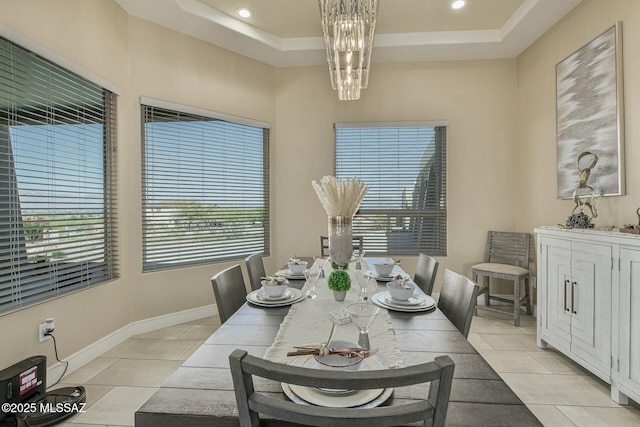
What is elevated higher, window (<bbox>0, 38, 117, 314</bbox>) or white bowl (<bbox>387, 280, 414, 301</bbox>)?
window (<bbox>0, 38, 117, 314</bbox>)

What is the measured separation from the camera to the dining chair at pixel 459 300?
1416mm

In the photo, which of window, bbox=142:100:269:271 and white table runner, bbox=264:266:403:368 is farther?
window, bbox=142:100:269:271

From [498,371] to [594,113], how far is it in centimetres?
220

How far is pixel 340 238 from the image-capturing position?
5.37ft

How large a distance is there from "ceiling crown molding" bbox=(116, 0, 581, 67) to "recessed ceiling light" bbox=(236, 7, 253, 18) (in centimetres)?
10

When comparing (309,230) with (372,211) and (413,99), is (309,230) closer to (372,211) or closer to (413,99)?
(372,211)

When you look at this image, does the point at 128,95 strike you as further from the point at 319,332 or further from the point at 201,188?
the point at 319,332

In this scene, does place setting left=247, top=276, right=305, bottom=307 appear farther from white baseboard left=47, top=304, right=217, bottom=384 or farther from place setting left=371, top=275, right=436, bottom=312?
white baseboard left=47, top=304, right=217, bottom=384

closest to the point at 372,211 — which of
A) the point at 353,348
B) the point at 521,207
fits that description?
the point at 521,207

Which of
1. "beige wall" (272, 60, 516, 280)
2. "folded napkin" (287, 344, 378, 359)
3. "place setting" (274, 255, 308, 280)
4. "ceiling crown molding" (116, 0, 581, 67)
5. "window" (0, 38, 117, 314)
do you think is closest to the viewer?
"folded napkin" (287, 344, 378, 359)

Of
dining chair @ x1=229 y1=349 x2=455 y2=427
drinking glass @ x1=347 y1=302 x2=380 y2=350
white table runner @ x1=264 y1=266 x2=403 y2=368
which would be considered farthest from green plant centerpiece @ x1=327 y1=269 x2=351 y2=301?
dining chair @ x1=229 y1=349 x2=455 y2=427

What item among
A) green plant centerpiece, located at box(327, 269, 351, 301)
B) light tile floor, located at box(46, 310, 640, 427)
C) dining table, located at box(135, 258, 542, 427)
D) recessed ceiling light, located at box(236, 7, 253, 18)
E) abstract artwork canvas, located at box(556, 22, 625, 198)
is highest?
recessed ceiling light, located at box(236, 7, 253, 18)

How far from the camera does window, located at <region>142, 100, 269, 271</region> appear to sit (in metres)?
3.17

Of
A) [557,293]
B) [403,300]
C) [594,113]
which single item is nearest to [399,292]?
[403,300]
